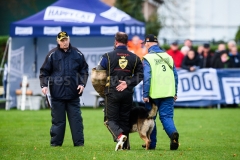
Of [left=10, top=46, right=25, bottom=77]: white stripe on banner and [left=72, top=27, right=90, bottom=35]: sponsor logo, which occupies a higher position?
[left=72, top=27, right=90, bottom=35]: sponsor logo

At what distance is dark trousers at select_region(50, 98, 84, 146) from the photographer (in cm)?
1191

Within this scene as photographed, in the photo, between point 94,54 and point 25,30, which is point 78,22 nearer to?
point 25,30

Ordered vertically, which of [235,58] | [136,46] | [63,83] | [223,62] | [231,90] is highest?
[136,46]

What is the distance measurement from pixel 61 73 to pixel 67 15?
10.7 m

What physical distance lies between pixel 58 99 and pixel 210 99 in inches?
437

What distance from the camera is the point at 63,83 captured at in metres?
11.9

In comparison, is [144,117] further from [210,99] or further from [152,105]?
[210,99]

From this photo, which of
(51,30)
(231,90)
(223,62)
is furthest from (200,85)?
(51,30)

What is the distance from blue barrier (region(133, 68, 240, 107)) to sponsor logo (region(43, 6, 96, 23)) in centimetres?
299

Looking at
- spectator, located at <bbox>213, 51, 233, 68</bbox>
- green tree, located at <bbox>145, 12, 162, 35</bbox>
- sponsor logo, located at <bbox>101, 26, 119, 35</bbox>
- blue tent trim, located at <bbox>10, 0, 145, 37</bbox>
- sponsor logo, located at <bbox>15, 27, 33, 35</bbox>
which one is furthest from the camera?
green tree, located at <bbox>145, 12, 162, 35</bbox>

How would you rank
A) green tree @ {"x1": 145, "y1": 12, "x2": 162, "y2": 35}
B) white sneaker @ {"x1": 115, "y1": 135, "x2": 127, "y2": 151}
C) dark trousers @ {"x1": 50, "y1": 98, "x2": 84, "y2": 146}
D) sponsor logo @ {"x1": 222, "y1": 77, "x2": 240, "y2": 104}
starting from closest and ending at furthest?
white sneaker @ {"x1": 115, "y1": 135, "x2": 127, "y2": 151}, dark trousers @ {"x1": 50, "y1": 98, "x2": 84, "y2": 146}, sponsor logo @ {"x1": 222, "y1": 77, "x2": 240, "y2": 104}, green tree @ {"x1": 145, "y1": 12, "x2": 162, "y2": 35}

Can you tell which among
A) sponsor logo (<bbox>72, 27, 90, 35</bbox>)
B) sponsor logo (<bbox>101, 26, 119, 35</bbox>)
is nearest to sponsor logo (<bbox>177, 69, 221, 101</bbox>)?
sponsor logo (<bbox>101, 26, 119, 35</bbox>)

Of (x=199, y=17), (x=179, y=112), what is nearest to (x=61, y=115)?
(x=179, y=112)

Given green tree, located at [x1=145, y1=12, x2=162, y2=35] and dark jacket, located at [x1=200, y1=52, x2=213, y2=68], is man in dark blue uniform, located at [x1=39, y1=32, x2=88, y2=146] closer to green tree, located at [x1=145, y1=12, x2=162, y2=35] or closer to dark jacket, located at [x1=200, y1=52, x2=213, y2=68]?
dark jacket, located at [x1=200, y1=52, x2=213, y2=68]
